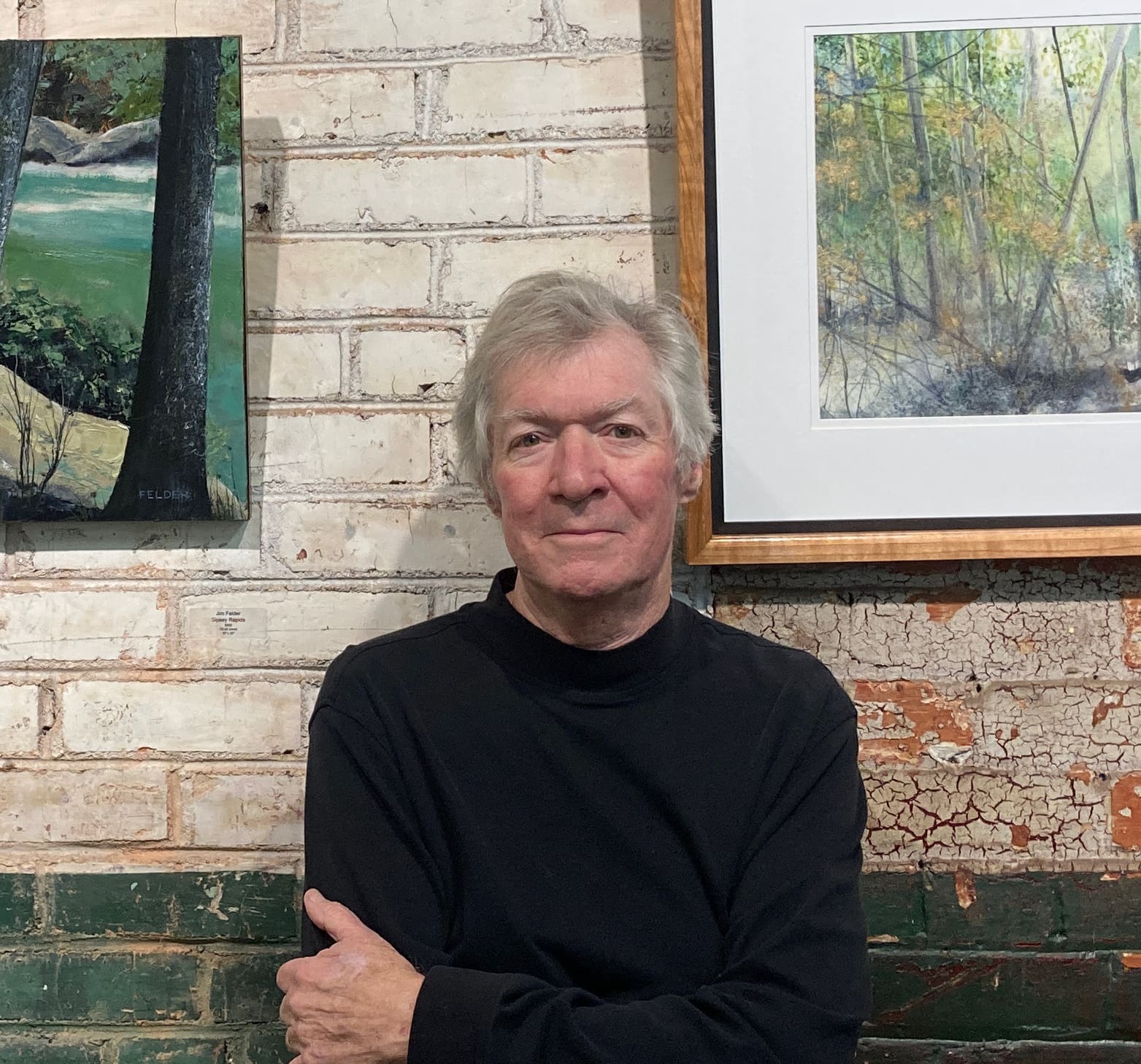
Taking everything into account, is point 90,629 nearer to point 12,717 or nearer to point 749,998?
point 12,717

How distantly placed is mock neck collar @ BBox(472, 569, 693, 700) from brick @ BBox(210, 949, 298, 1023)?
0.62 metres

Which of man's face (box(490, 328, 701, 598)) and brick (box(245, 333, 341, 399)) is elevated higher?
brick (box(245, 333, 341, 399))

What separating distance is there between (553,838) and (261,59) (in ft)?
3.77

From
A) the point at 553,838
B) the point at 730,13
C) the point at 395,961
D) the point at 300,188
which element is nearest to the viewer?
the point at 395,961

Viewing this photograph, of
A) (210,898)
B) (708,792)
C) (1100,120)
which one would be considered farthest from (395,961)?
(1100,120)

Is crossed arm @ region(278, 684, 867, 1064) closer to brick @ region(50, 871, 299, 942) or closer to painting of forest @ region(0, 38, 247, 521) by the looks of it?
brick @ region(50, 871, 299, 942)

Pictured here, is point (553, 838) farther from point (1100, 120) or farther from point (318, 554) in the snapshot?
point (1100, 120)

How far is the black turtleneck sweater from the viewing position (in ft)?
3.53

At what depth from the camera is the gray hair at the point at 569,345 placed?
1.20 metres

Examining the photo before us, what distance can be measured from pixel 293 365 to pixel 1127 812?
1340 millimetres

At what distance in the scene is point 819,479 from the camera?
1.46m

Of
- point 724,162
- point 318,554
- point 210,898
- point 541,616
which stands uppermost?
point 724,162

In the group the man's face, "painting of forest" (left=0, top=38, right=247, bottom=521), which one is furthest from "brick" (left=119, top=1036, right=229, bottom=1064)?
the man's face

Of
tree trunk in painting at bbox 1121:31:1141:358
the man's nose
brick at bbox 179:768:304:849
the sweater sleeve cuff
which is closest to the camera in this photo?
the sweater sleeve cuff
